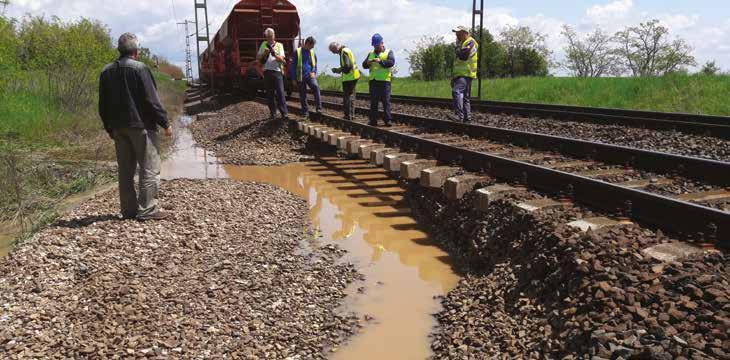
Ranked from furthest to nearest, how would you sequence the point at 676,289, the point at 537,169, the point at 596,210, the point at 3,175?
the point at 3,175
the point at 537,169
the point at 596,210
the point at 676,289

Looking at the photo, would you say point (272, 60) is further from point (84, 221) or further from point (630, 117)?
point (630, 117)

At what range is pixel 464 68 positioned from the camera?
9.98 metres

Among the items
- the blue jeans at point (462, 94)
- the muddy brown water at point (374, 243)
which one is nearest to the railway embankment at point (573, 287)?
the muddy brown water at point (374, 243)

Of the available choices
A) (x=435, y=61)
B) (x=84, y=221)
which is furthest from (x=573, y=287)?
(x=435, y=61)

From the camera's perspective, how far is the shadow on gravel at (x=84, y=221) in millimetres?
5455

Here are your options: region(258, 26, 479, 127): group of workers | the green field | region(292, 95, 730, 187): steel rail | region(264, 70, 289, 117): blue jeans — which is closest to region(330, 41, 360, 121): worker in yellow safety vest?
region(258, 26, 479, 127): group of workers

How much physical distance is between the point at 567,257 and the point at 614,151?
3.33 metres

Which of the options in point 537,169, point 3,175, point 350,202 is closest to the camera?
point 537,169

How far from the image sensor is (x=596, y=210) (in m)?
4.71

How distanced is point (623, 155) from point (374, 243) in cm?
306

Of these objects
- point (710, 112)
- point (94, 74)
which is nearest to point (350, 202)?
point (710, 112)

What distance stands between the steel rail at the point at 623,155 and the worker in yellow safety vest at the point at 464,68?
89 centimetres

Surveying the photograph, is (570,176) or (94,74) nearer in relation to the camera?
(570,176)

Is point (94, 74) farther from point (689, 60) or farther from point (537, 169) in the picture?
point (689, 60)
